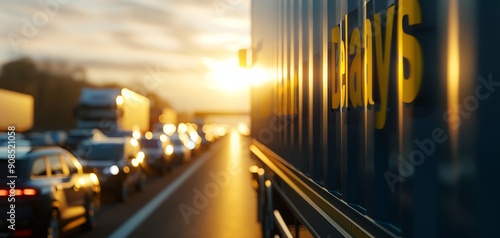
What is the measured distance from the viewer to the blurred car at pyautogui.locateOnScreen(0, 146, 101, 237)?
9984 millimetres

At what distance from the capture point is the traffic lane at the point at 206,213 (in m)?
13.3

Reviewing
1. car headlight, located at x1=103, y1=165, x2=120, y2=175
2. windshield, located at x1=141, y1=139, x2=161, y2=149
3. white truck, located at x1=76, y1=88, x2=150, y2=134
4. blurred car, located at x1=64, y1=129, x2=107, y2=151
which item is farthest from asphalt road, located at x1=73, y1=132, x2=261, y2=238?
blurred car, located at x1=64, y1=129, x2=107, y2=151

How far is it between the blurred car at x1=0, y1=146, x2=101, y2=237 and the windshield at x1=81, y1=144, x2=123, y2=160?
7.14 metres

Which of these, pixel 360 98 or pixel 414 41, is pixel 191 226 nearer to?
pixel 360 98

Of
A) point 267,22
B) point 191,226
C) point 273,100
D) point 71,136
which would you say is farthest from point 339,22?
point 71,136

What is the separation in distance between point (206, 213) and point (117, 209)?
7.63 feet

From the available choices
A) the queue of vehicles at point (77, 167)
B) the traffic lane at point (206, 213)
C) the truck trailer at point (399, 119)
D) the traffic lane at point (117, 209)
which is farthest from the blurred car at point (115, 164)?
the truck trailer at point (399, 119)

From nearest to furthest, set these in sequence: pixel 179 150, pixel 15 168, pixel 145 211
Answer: pixel 15 168 → pixel 145 211 → pixel 179 150

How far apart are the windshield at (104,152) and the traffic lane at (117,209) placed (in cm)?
110

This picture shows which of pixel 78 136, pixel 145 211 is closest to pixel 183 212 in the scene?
pixel 145 211

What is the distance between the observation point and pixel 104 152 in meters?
20.0

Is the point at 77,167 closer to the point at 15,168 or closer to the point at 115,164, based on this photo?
the point at 15,168

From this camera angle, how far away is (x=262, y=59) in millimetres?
11375

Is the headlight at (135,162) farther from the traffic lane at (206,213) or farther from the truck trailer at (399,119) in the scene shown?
the truck trailer at (399,119)
